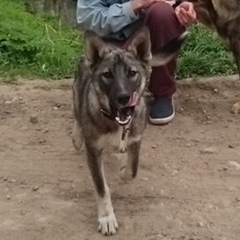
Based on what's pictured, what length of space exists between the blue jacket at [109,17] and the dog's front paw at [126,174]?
1080 mm

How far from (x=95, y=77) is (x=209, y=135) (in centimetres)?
154

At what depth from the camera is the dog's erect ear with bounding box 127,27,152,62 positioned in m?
3.99

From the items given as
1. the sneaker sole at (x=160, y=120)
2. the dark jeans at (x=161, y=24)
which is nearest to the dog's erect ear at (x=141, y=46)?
the dark jeans at (x=161, y=24)

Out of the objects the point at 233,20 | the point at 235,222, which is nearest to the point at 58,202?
the point at 235,222

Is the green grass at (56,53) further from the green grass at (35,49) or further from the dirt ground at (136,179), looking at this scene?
the dirt ground at (136,179)

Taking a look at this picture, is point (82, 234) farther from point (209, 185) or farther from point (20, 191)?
point (209, 185)

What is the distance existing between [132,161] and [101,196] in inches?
14.7

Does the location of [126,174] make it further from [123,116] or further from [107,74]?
[107,74]

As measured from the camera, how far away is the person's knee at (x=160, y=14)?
5.15 meters

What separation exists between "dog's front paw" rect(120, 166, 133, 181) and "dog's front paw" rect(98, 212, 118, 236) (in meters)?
0.41

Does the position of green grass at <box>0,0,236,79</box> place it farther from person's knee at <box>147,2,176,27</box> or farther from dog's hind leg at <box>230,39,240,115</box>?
person's knee at <box>147,2,176,27</box>

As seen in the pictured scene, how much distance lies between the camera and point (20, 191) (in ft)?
14.9

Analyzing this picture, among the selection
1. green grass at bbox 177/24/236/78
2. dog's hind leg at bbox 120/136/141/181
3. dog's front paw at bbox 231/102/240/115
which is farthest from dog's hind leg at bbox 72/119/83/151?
green grass at bbox 177/24/236/78

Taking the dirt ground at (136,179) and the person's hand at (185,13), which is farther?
the person's hand at (185,13)
